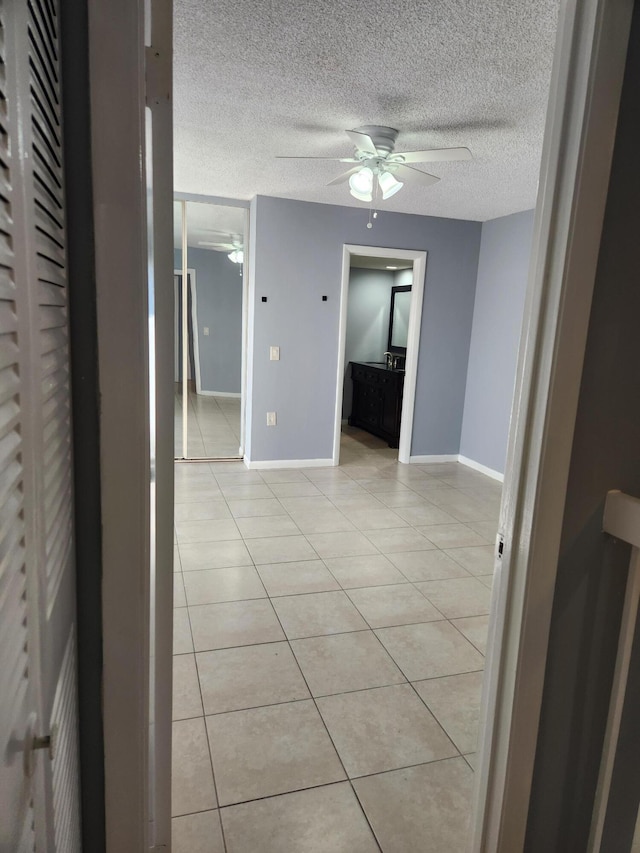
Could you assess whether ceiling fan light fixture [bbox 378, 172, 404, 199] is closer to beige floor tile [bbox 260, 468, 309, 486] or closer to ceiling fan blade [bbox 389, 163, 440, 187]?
ceiling fan blade [bbox 389, 163, 440, 187]

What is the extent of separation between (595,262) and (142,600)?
41.5 inches

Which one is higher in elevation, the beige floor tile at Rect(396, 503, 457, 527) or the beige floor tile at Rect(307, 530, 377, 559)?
the beige floor tile at Rect(396, 503, 457, 527)

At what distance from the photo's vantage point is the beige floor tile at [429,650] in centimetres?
221

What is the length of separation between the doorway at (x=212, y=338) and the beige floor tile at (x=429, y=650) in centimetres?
318

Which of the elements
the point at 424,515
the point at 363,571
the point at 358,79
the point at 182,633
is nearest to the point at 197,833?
the point at 182,633

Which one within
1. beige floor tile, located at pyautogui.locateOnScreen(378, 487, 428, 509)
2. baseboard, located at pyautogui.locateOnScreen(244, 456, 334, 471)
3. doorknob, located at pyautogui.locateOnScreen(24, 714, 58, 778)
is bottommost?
beige floor tile, located at pyautogui.locateOnScreen(378, 487, 428, 509)

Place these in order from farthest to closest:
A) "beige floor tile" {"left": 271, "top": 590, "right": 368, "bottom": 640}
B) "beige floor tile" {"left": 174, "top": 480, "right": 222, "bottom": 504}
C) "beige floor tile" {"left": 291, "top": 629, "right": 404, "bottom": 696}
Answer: "beige floor tile" {"left": 174, "top": 480, "right": 222, "bottom": 504}
"beige floor tile" {"left": 271, "top": 590, "right": 368, "bottom": 640}
"beige floor tile" {"left": 291, "top": 629, "right": 404, "bottom": 696}

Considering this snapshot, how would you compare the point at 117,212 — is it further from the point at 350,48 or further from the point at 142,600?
the point at 350,48

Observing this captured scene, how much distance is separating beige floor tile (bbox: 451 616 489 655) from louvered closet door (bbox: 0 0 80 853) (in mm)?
1998

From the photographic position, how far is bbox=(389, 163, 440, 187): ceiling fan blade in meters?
3.02

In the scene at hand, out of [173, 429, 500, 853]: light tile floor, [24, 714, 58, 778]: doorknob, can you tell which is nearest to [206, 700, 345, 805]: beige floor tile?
[173, 429, 500, 853]: light tile floor

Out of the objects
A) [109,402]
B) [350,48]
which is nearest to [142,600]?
[109,402]

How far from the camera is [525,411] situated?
3.69 ft

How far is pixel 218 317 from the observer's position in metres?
5.48
